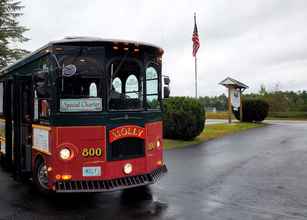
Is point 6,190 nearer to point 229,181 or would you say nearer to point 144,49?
point 144,49

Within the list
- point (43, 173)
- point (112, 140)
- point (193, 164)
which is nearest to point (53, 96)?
point (112, 140)

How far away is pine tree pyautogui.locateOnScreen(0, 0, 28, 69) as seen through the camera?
3697 cm

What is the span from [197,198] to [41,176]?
3161 mm

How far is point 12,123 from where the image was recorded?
9.87m

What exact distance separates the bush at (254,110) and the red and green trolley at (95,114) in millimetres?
24111

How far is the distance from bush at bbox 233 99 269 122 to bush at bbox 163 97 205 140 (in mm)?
13909

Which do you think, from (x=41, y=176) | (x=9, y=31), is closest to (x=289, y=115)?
(x=9, y=31)

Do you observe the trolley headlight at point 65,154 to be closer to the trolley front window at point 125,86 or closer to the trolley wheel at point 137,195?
the trolley front window at point 125,86

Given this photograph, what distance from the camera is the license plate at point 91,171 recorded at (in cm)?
691

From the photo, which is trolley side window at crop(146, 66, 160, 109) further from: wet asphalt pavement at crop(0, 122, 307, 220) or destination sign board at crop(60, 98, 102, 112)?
wet asphalt pavement at crop(0, 122, 307, 220)

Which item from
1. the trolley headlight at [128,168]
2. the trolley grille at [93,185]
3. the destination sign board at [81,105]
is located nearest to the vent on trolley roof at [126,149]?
the trolley headlight at [128,168]

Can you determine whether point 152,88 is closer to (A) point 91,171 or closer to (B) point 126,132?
(B) point 126,132

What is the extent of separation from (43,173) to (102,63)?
259cm

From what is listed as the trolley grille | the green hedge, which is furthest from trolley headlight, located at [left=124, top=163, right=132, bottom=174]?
the green hedge
